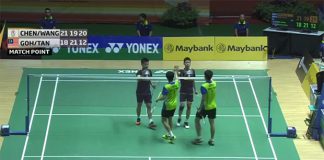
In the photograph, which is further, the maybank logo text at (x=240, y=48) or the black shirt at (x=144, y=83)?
the maybank logo text at (x=240, y=48)

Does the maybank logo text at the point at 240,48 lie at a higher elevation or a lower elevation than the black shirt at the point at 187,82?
higher

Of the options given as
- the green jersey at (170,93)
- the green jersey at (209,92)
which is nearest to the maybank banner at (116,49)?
the green jersey at (170,93)

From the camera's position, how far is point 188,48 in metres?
27.4

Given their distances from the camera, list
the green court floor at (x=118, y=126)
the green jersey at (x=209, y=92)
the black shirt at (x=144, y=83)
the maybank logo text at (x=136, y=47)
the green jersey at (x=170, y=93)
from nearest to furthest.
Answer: the green jersey at (x=209, y=92)
the green jersey at (x=170, y=93)
the green court floor at (x=118, y=126)
the black shirt at (x=144, y=83)
the maybank logo text at (x=136, y=47)

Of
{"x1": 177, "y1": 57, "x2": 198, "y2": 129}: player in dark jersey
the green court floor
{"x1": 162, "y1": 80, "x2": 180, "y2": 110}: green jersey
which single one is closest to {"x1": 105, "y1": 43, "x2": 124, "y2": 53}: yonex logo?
the green court floor

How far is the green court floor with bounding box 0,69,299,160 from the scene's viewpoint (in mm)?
19656

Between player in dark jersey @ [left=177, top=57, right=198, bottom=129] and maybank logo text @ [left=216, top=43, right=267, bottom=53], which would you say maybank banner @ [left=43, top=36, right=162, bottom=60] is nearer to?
maybank logo text @ [left=216, top=43, right=267, bottom=53]

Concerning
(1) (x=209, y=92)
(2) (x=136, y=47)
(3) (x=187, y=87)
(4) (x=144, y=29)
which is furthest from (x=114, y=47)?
(1) (x=209, y=92)

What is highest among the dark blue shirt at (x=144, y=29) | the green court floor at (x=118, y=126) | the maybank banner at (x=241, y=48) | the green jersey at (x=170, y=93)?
the dark blue shirt at (x=144, y=29)

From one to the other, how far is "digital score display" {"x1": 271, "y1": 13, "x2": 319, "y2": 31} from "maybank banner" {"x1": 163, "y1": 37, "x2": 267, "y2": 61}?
1397mm

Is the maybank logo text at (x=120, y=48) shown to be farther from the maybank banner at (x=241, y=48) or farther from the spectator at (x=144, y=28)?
the maybank banner at (x=241, y=48)

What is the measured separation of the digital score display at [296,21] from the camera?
2759 centimetres

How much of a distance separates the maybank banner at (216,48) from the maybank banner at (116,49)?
0.45 m

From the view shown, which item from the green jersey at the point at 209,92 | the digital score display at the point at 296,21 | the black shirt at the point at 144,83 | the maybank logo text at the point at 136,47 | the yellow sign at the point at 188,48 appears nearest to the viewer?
the green jersey at the point at 209,92
